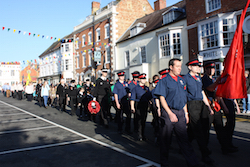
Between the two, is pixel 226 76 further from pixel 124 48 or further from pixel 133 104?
pixel 124 48

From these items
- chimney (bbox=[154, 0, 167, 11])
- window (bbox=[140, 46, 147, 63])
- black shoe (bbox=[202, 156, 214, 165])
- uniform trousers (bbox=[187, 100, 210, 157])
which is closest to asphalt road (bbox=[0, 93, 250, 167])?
black shoe (bbox=[202, 156, 214, 165])

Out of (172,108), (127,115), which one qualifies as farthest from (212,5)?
(172,108)

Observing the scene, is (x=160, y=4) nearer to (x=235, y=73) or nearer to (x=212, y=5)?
(x=212, y=5)

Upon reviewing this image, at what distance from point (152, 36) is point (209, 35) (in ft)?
22.6

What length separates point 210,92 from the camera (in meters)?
5.04

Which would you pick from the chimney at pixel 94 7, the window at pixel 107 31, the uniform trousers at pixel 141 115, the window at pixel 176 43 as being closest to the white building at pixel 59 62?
the window at pixel 107 31

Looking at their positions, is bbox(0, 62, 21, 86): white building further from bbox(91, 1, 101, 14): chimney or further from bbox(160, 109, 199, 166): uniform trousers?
bbox(160, 109, 199, 166): uniform trousers

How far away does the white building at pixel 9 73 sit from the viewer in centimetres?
7456

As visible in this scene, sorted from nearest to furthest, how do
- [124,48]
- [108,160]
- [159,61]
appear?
[108,160] → [159,61] → [124,48]

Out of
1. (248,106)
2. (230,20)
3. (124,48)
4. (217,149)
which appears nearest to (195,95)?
(217,149)

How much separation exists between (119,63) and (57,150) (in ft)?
77.2

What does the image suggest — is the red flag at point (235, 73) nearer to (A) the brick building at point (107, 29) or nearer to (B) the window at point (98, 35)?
(A) the brick building at point (107, 29)

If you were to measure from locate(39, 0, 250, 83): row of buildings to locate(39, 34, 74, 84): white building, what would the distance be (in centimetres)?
18

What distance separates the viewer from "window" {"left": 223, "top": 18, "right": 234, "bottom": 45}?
52.9 feet
